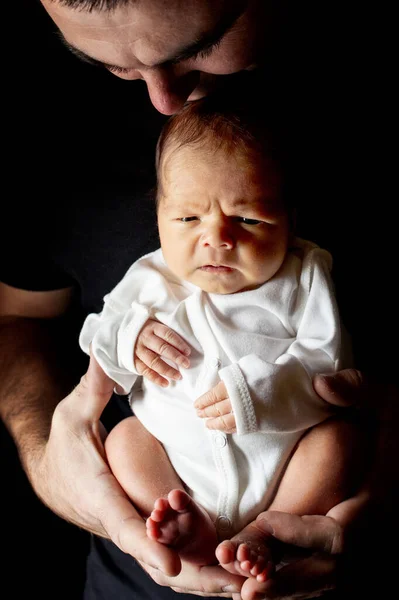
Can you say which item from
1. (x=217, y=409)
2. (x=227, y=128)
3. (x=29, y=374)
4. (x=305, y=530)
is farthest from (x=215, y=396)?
(x=29, y=374)

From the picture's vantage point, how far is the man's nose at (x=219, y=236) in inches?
39.6

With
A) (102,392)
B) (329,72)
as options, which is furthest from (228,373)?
(329,72)

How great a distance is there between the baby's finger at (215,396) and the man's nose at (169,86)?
1.53 feet

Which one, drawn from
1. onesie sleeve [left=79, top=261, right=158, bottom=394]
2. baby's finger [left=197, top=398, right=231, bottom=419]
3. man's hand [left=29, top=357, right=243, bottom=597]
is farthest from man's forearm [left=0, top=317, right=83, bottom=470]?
baby's finger [left=197, top=398, right=231, bottom=419]

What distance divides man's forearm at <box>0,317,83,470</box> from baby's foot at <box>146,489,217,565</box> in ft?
2.02

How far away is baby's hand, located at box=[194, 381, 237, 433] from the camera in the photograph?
98 centimetres

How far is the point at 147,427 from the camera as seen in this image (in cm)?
112

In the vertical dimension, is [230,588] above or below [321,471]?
below

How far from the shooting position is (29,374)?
5.03ft

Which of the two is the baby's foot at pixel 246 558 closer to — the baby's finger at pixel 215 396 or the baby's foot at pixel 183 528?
the baby's foot at pixel 183 528

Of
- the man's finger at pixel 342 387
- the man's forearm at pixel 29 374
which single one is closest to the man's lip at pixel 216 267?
the man's finger at pixel 342 387

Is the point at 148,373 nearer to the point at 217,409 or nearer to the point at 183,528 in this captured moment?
the point at 217,409

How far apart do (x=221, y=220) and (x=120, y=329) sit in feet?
0.92

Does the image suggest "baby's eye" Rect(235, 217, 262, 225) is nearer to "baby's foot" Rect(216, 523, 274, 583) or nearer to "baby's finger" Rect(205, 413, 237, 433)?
"baby's finger" Rect(205, 413, 237, 433)
